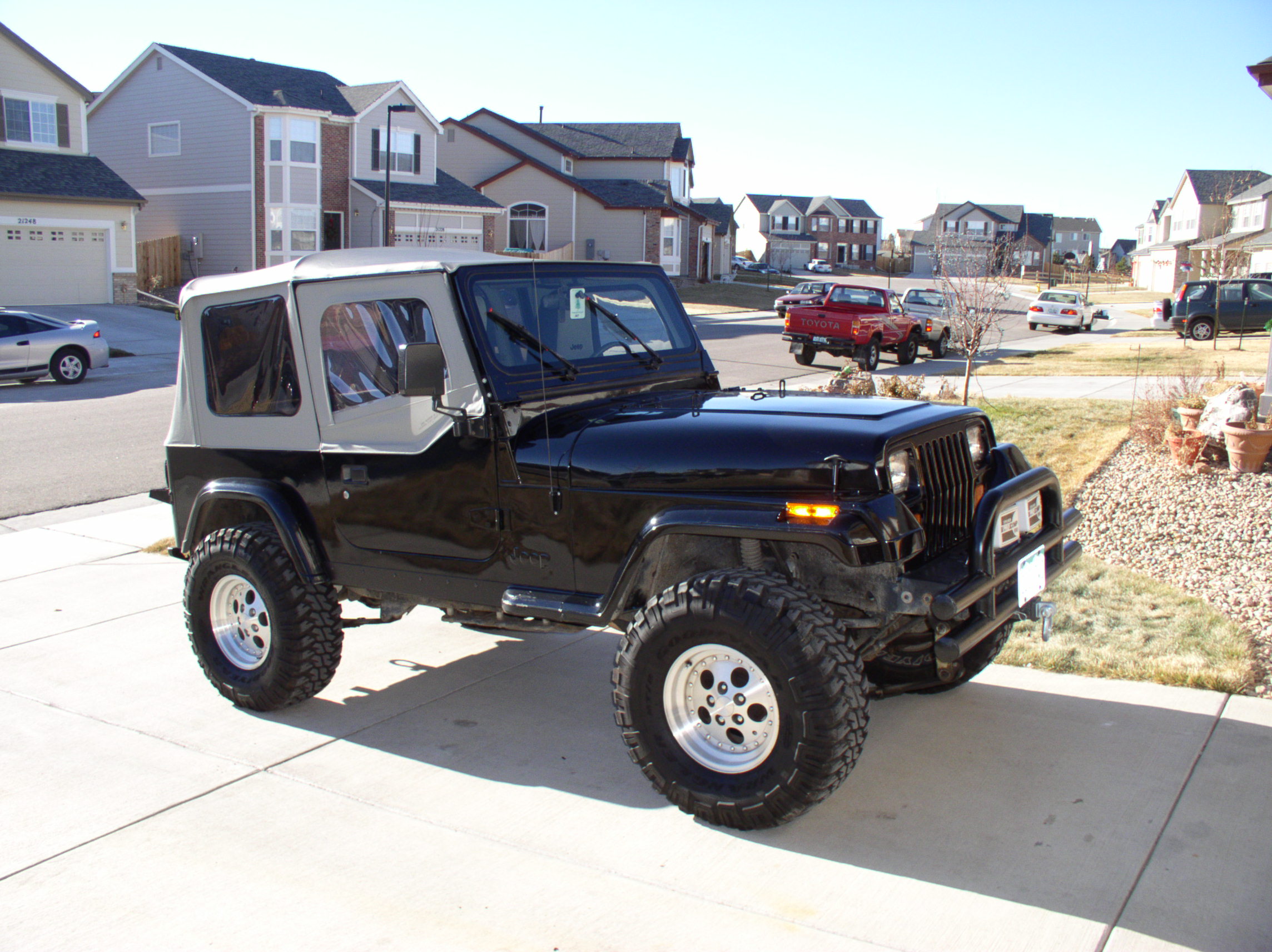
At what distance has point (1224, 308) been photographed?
27672mm

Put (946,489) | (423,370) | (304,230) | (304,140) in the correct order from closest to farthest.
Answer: (423,370)
(946,489)
(304,140)
(304,230)

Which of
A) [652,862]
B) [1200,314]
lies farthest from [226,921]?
[1200,314]

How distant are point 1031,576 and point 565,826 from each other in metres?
2.04

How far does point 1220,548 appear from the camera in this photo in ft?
24.5

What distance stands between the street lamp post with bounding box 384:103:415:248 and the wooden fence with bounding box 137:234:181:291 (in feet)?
24.1

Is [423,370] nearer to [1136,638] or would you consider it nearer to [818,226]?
[1136,638]

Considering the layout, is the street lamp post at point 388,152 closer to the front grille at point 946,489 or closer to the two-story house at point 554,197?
the two-story house at point 554,197

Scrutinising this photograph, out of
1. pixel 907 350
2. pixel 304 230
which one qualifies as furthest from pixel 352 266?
pixel 304 230

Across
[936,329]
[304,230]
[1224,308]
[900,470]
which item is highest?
[304,230]

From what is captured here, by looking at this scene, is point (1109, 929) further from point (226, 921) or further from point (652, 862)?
point (226, 921)

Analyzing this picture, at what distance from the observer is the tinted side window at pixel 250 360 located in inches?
197

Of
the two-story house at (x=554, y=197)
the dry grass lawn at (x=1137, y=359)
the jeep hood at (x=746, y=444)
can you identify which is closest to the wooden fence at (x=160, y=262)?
the two-story house at (x=554, y=197)

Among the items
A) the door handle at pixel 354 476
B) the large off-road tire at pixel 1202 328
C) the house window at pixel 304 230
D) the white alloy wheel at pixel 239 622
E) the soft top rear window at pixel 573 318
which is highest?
the house window at pixel 304 230

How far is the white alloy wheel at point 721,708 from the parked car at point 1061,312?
3587 centimetres
